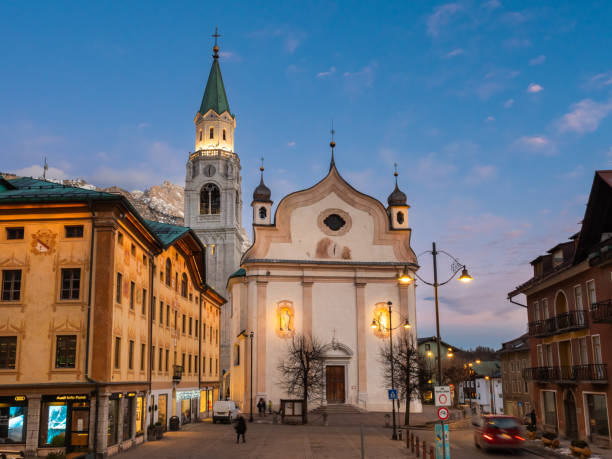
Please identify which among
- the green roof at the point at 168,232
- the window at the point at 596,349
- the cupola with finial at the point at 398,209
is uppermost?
the cupola with finial at the point at 398,209

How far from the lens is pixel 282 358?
5684 centimetres

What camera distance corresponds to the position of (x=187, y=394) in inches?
1821

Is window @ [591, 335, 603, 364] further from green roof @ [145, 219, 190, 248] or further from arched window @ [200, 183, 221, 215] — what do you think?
arched window @ [200, 183, 221, 215]

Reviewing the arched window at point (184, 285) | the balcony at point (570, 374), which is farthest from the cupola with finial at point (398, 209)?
the balcony at point (570, 374)

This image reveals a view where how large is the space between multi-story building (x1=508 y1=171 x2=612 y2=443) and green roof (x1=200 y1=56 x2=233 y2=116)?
7712cm

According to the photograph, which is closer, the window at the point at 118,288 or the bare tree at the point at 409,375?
the window at the point at 118,288

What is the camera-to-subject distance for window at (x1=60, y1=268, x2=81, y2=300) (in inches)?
1065

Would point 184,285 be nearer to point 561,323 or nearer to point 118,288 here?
point 118,288

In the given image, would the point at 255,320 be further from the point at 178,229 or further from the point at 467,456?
the point at 467,456

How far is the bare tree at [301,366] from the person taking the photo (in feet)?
162

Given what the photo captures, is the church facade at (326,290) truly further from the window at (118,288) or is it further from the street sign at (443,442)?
the street sign at (443,442)

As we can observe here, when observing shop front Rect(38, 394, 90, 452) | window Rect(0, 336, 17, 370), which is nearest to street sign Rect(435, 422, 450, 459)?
shop front Rect(38, 394, 90, 452)

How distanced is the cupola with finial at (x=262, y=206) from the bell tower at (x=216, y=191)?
41.8m

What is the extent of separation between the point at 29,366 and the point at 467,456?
18166 mm
